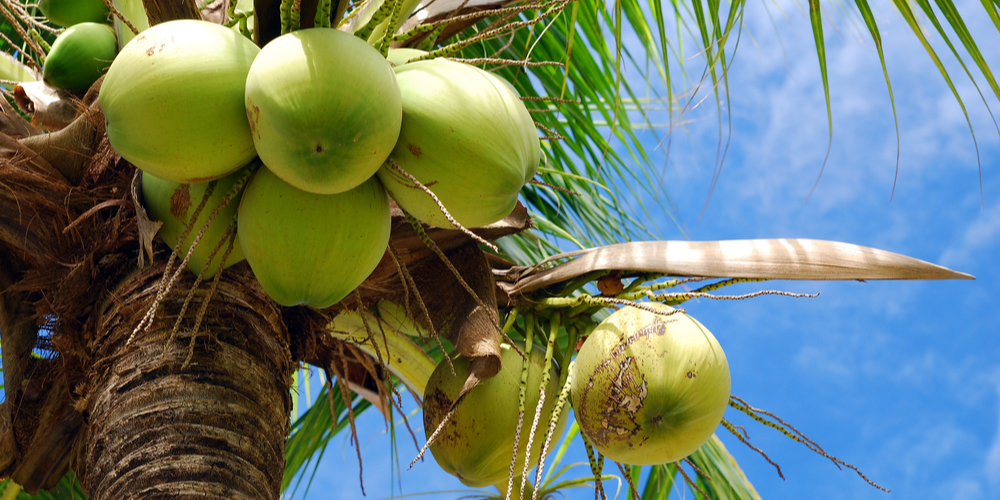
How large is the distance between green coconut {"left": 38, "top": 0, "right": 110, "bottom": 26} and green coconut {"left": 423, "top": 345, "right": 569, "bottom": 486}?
118 centimetres

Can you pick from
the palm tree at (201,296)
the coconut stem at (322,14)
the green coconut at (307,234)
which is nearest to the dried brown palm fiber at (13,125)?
the palm tree at (201,296)

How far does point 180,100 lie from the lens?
1.08 m

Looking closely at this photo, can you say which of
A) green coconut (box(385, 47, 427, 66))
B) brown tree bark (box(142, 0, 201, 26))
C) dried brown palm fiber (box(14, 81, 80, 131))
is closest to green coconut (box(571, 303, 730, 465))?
green coconut (box(385, 47, 427, 66))

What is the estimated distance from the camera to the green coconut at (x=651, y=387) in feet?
4.86

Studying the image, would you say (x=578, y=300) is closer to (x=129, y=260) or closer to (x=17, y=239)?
(x=129, y=260)

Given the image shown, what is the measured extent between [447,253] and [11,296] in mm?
952

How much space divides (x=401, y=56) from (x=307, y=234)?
0.39 meters

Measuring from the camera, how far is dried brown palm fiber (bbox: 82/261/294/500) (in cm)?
129

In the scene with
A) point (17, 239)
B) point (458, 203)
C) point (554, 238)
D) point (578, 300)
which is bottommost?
point (17, 239)

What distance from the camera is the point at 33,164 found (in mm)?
1536

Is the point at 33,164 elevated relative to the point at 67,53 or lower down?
lower down

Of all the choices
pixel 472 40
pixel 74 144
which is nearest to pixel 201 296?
pixel 74 144

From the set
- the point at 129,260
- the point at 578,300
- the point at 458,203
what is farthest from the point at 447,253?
the point at 129,260

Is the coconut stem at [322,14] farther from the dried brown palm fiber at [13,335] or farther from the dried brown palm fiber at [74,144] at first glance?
the dried brown palm fiber at [13,335]
